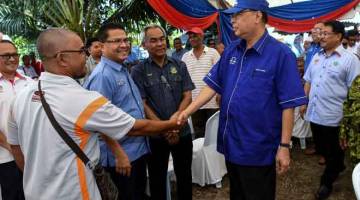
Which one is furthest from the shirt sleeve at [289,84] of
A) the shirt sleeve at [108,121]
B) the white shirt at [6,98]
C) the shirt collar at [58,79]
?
the white shirt at [6,98]

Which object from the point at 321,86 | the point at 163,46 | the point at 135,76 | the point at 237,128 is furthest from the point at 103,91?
the point at 321,86

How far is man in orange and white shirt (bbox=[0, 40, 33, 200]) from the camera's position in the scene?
2.61 metres

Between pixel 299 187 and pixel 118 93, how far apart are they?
257 centimetres

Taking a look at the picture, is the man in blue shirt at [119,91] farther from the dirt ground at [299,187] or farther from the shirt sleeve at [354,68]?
the shirt sleeve at [354,68]

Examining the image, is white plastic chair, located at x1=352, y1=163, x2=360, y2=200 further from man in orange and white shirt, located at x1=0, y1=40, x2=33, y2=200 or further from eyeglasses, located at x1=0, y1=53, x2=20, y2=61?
eyeglasses, located at x1=0, y1=53, x2=20, y2=61

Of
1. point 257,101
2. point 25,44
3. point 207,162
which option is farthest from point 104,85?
point 25,44

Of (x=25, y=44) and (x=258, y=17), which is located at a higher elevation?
(x=258, y=17)

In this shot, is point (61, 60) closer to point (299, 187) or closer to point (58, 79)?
point (58, 79)

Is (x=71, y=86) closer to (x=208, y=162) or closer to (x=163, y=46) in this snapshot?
(x=163, y=46)

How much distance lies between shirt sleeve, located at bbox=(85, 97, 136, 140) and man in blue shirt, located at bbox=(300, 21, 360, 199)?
8.00 feet

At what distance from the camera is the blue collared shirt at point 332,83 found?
347 centimetres

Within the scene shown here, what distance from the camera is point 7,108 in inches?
103

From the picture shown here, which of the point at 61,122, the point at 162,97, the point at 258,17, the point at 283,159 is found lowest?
the point at 283,159

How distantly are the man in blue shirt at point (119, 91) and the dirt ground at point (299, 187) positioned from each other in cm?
146
